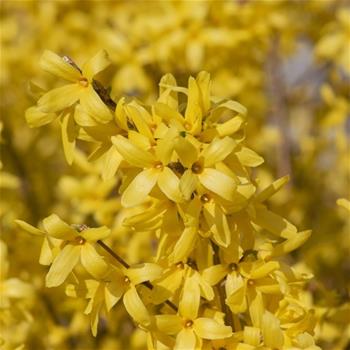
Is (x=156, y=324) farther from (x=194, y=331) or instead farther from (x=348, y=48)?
(x=348, y=48)

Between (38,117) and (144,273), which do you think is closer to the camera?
(144,273)

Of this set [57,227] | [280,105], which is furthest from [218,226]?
[280,105]

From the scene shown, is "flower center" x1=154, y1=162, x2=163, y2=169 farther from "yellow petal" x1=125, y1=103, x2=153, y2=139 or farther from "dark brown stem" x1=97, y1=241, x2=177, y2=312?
"dark brown stem" x1=97, y1=241, x2=177, y2=312

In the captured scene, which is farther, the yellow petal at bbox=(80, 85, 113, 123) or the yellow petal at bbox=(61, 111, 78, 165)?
the yellow petal at bbox=(61, 111, 78, 165)

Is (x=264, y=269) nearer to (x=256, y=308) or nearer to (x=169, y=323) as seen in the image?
(x=256, y=308)

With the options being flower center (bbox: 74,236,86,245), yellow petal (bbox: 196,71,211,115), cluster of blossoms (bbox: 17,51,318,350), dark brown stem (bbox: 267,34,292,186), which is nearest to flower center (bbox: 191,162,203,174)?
cluster of blossoms (bbox: 17,51,318,350)

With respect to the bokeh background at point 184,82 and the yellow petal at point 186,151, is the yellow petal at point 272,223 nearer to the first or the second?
the yellow petal at point 186,151

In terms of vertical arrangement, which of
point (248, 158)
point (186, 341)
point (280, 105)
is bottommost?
point (280, 105)
